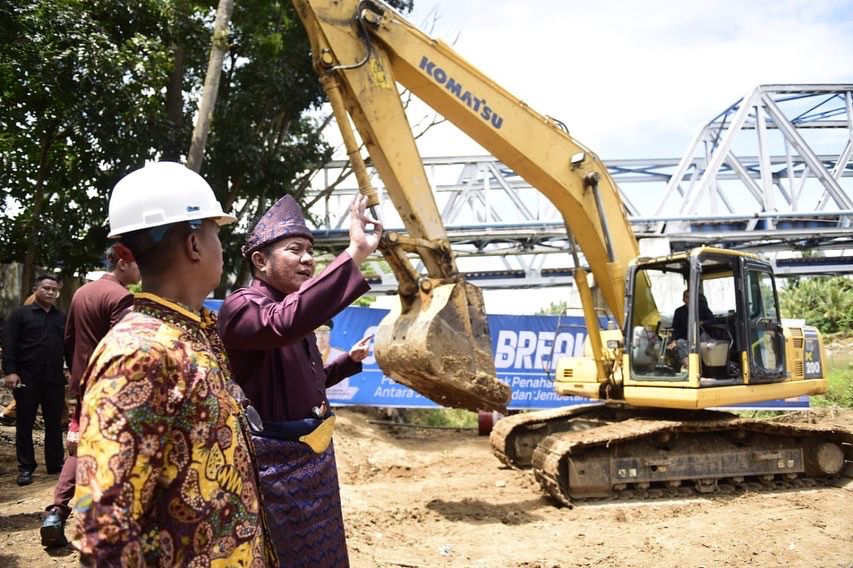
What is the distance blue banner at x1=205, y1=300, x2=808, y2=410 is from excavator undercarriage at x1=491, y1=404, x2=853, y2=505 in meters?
2.95

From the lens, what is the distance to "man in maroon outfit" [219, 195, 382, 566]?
2252 mm

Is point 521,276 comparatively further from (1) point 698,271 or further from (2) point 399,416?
(1) point 698,271

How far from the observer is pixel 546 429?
28.2ft

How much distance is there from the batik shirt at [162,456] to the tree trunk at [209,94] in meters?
7.26

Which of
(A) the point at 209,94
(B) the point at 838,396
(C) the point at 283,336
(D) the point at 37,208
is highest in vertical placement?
(A) the point at 209,94

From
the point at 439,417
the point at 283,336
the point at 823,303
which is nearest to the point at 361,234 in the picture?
the point at 283,336

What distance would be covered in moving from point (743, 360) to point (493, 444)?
2.88 metres

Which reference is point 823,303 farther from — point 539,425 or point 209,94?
point 209,94

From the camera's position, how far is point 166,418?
150 centimetres

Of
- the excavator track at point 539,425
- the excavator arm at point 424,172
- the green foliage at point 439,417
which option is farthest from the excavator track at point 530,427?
the green foliage at point 439,417

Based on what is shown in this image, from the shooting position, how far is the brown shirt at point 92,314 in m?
4.09

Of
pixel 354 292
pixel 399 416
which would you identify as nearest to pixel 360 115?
pixel 354 292

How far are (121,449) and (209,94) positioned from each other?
779cm

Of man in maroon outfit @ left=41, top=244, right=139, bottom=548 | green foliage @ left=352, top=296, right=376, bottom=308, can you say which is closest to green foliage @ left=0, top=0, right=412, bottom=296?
green foliage @ left=352, top=296, right=376, bottom=308
